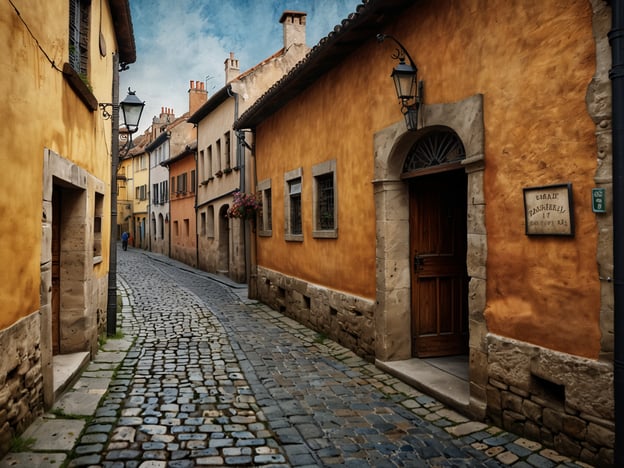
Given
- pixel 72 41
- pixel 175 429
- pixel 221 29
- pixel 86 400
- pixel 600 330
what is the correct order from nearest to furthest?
pixel 600 330, pixel 175 429, pixel 86 400, pixel 72 41, pixel 221 29

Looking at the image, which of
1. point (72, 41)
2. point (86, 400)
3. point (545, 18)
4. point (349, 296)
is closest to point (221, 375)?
point (86, 400)

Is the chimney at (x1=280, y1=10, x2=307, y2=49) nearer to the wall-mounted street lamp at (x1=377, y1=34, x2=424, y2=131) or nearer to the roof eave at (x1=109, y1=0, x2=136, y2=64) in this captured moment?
the roof eave at (x1=109, y1=0, x2=136, y2=64)

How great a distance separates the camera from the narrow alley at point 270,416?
4.18 m

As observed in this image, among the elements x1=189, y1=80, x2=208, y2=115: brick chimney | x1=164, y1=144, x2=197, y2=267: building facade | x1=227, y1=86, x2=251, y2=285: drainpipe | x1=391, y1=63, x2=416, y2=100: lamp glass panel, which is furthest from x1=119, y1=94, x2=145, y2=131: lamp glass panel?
x1=189, y1=80, x2=208, y2=115: brick chimney

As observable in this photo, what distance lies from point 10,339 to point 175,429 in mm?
1698

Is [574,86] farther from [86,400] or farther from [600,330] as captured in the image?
[86,400]

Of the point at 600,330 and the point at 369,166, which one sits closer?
the point at 600,330

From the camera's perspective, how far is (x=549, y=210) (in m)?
4.19

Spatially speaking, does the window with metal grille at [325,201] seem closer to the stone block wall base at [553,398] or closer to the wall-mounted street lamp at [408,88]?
the wall-mounted street lamp at [408,88]

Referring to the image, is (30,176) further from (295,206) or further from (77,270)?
(295,206)

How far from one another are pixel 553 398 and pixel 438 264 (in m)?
2.84

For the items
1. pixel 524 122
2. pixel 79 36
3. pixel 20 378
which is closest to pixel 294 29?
pixel 79 36

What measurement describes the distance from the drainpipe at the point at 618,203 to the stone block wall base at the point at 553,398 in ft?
0.37

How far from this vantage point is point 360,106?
754 centimetres
